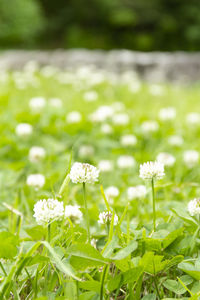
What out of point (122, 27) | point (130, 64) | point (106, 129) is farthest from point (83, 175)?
point (122, 27)

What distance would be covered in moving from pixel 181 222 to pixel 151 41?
1454 cm

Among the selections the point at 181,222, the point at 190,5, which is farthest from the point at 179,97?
the point at 190,5

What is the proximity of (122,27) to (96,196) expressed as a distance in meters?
14.6

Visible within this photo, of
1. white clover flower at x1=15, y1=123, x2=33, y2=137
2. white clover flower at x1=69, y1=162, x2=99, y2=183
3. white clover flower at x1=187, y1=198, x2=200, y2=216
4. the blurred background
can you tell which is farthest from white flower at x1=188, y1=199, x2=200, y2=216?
the blurred background

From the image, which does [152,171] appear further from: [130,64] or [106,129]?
[130,64]

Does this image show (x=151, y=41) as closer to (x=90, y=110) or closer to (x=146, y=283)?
(x=90, y=110)

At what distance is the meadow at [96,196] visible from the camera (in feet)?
2.01

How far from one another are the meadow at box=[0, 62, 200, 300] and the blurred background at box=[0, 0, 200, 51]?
11.0 m

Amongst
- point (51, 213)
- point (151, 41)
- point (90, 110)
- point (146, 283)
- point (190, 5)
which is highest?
point (190, 5)

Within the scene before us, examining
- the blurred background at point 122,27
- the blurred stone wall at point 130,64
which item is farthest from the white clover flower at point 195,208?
the blurred background at point 122,27

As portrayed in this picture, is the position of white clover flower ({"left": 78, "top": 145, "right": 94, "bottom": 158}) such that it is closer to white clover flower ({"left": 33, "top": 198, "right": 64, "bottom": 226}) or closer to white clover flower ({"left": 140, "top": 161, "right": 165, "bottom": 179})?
white clover flower ({"left": 140, "top": 161, "right": 165, "bottom": 179})

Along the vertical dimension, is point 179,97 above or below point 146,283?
above

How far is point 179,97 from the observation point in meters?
4.33

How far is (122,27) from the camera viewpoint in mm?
15148
